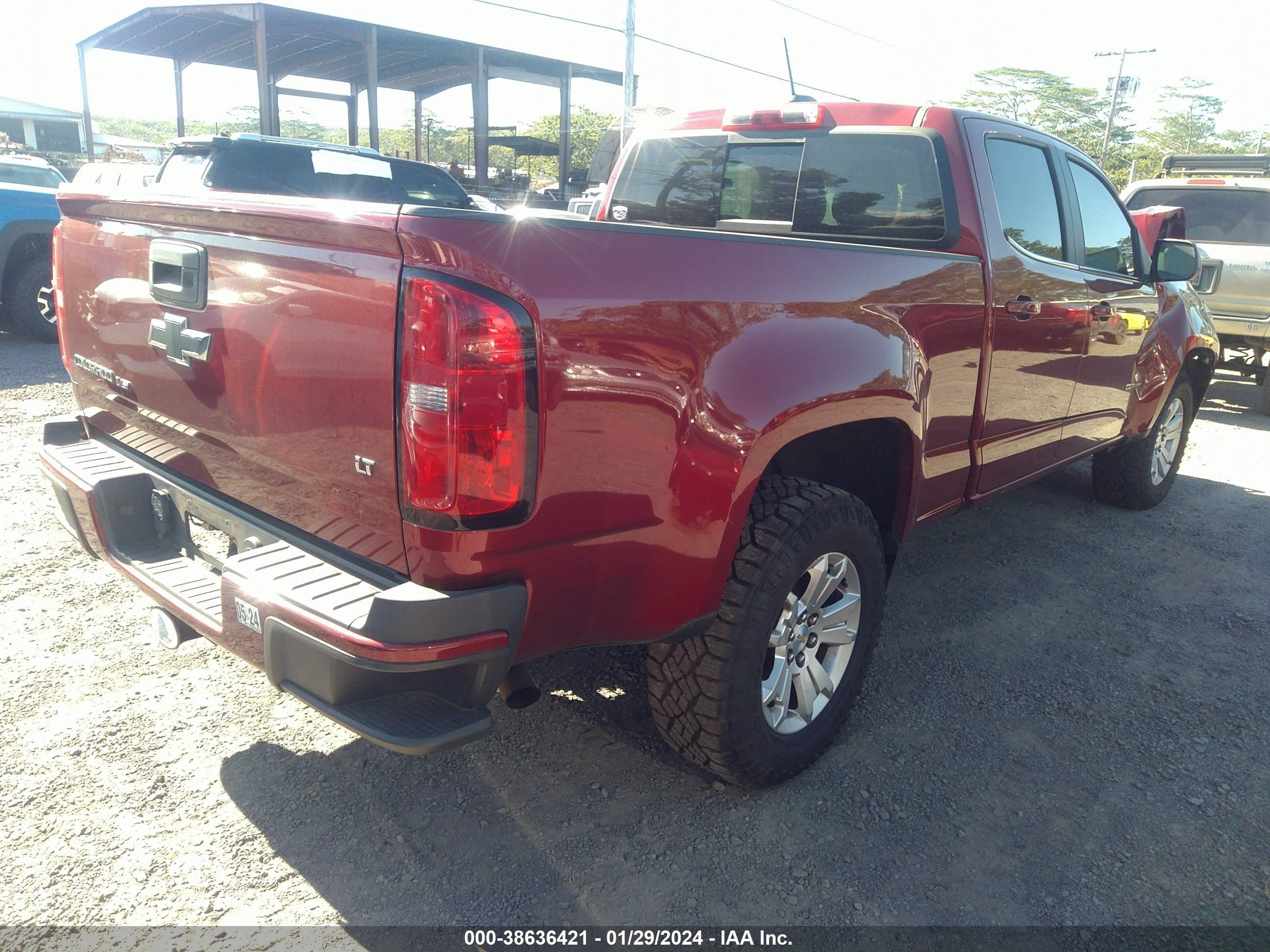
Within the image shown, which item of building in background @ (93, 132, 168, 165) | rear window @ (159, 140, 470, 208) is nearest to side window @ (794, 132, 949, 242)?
rear window @ (159, 140, 470, 208)

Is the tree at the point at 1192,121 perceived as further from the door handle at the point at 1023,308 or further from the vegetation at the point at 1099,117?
the door handle at the point at 1023,308

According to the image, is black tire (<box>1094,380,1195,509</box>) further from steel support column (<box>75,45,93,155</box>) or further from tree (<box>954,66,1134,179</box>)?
tree (<box>954,66,1134,179</box>)

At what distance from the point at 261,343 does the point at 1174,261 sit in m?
4.35

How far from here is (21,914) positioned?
81.0 inches

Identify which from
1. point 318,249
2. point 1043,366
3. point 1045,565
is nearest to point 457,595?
point 318,249

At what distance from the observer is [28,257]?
8.20 meters

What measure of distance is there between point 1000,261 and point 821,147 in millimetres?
781

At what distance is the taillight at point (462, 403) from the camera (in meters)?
1.71

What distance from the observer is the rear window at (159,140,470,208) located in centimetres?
811

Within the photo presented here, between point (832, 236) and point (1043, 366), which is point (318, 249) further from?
point (1043, 366)

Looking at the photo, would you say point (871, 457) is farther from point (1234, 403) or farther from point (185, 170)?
point (1234, 403)

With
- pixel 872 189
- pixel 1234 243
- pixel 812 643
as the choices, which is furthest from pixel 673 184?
pixel 1234 243

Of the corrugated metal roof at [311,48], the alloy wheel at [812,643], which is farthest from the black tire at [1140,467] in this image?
the corrugated metal roof at [311,48]

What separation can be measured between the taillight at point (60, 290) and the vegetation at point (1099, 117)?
5685 centimetres
